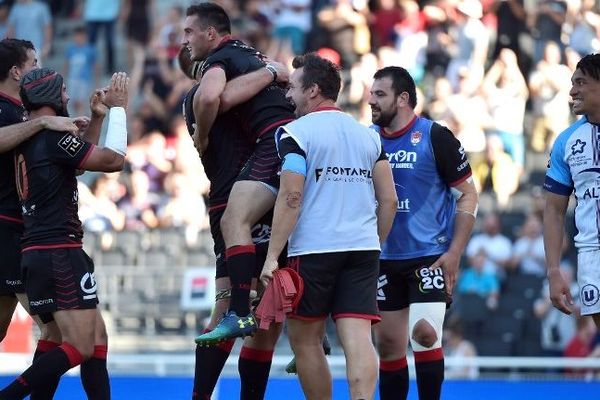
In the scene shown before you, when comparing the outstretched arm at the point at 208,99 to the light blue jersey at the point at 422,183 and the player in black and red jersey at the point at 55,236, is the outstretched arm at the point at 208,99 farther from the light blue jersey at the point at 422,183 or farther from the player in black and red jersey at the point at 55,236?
the light blue jersey at the point at 422,183

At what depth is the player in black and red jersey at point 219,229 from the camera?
863 centimetres

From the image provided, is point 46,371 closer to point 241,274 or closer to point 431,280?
point 241,274

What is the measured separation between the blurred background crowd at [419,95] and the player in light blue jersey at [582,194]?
6.73 m

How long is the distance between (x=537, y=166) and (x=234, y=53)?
9706mm

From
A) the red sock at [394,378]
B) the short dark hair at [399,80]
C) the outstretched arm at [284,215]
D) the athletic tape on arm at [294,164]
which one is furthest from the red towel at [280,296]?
the short dark hair at [399,80]

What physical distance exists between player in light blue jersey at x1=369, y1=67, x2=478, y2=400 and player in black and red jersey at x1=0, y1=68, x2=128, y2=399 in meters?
1.92

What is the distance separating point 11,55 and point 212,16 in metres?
1.34

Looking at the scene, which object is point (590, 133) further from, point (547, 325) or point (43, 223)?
point (547, 325)

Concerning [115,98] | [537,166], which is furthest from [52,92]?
[537,166]

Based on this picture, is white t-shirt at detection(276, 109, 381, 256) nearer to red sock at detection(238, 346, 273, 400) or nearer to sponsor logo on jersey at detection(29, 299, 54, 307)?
red sock at detection(238, 346, 273, 400)

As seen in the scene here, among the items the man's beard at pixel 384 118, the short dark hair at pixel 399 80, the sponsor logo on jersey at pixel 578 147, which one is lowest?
the sponsor logo on jersey at pixel 578 147

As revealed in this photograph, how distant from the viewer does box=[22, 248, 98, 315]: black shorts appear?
832 centimetres

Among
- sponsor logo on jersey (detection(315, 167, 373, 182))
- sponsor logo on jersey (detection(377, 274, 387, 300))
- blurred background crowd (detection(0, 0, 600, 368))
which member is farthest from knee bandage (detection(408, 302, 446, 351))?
blurred background crowd (detection(0, 0, 600, 368))

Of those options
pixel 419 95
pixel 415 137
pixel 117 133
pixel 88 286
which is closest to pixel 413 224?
pixel 415 137
